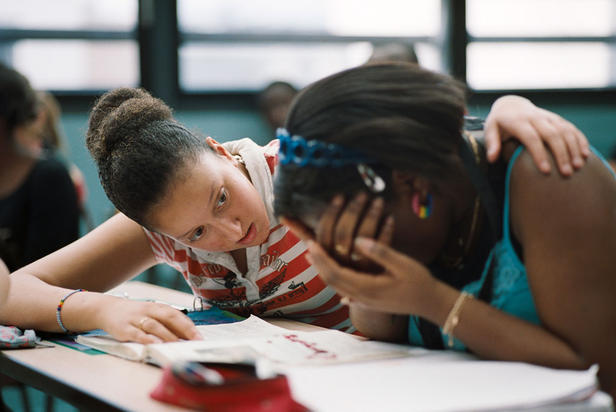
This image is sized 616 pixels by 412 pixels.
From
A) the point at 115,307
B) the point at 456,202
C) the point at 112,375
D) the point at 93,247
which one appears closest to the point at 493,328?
the point at 456,202

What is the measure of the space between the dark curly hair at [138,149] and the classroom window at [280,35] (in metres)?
3.45

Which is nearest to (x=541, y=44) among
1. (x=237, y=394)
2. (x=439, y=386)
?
(x=439, y=386)

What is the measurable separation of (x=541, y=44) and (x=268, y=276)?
4.68m

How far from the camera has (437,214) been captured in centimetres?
109

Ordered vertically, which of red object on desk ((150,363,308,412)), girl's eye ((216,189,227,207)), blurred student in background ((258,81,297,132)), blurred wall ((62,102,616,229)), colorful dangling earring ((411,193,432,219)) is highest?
colorful dangling earring ((411,193,432,219))

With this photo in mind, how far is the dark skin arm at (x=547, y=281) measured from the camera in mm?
988

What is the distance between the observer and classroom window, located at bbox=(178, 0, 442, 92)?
192 inches

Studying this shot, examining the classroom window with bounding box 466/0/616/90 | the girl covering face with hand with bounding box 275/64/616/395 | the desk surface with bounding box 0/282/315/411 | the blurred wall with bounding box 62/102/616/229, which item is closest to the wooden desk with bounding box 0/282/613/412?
the desk surface with bounding box 0/282/315/411

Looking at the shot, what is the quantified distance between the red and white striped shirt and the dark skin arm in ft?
1.68

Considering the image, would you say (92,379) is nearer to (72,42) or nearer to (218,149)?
(218,149)

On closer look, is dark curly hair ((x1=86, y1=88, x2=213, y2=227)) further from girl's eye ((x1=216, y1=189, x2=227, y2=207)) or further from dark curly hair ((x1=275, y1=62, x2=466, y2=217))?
dark curly hair ((x1=275, y1=62, x2=466, y2=217))

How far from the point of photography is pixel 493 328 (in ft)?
3.44

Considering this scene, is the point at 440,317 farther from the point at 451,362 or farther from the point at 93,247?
the point at 93,247

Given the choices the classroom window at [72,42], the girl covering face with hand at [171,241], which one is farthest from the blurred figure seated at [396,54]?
the classroom window at [72,42]
